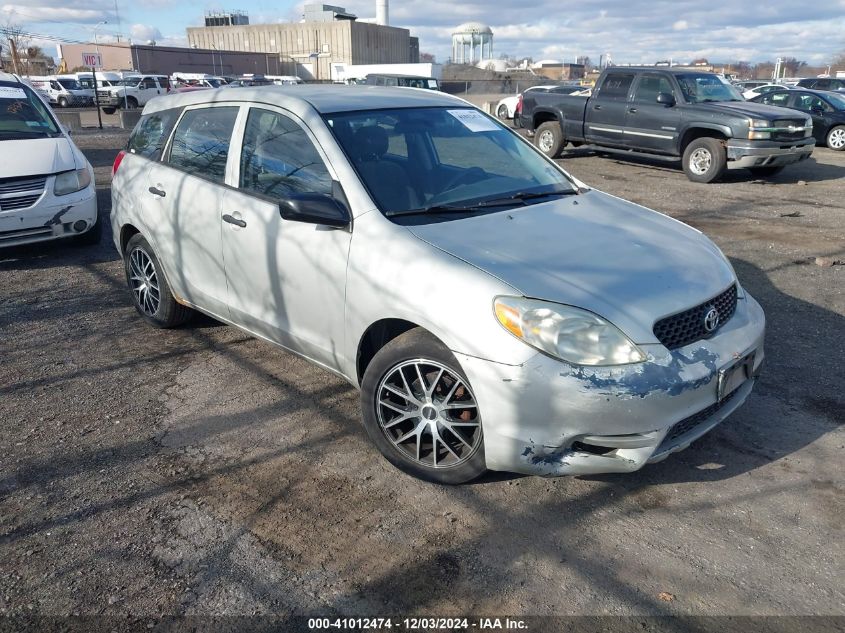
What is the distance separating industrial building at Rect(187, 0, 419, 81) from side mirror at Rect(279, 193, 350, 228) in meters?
83.2

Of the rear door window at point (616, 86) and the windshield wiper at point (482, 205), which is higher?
the rear door window at point (616, 86)

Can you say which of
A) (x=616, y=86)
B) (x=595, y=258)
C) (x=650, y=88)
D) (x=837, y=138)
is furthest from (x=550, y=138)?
(x=595, y=258)

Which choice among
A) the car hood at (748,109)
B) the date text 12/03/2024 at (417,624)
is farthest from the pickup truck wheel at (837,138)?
the date text 12/03/2024 at (417,624)

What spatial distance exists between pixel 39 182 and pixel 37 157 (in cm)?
33

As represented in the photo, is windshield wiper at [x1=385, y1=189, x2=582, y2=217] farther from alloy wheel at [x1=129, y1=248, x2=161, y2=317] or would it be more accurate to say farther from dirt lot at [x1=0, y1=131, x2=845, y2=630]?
alloy wheel at [x1=129, y1=248, x2=161, y2=317]

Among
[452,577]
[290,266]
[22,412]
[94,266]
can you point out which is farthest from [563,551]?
[94,266]

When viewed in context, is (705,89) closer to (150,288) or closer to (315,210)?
(150,288)

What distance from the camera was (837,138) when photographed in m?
17.7

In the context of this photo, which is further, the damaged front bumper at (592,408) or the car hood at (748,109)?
the car hood at (748,109)

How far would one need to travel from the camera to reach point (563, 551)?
9.72 ft

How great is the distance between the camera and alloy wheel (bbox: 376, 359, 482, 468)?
323cm

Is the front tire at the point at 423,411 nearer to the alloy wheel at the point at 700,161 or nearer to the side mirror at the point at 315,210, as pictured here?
the side mirror at the point at 315,210

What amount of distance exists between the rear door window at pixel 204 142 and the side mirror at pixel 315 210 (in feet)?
3.62

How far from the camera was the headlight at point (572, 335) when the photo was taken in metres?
2.95
